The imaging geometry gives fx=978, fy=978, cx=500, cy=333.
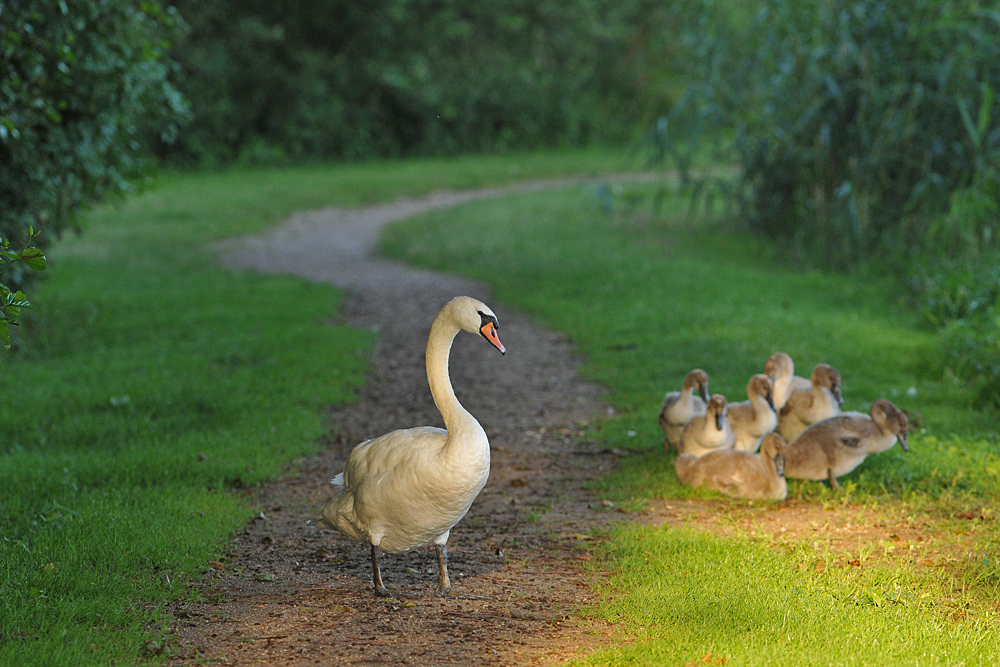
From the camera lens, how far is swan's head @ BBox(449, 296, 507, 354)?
4.64m

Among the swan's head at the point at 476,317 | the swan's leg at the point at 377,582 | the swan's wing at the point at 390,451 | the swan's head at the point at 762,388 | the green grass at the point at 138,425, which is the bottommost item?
the green grass at the point at 138,425

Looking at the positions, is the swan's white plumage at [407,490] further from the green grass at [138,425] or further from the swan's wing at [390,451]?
the green grass at [138,425]

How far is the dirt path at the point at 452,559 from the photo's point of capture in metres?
4.23

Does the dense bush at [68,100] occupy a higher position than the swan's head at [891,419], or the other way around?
the dense bush at [68,100]

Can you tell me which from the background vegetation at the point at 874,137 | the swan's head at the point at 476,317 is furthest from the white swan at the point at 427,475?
the background vegetation at the point at 874,137

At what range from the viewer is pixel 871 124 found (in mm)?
13000

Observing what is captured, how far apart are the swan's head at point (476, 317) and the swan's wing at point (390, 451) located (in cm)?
53

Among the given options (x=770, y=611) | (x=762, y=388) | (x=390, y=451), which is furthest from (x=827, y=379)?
(x=390, y=451)

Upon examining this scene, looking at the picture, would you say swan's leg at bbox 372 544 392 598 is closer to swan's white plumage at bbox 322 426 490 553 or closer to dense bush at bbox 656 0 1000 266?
swan's white plumage at bbox 322 426 490 553

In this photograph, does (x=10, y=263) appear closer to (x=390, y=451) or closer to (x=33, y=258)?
(x=33, y=258)

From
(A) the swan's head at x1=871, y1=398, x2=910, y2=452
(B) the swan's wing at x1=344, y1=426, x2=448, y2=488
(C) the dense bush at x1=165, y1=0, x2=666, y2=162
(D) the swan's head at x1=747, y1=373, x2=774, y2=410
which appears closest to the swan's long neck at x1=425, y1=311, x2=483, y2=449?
(B) the swan's wing at x1=344, y1=426, x2=448, y2=488

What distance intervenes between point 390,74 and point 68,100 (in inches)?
927

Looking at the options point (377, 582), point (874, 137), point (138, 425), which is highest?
point (874, 137)

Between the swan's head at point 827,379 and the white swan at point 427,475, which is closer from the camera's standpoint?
the white swan at point 427,475
